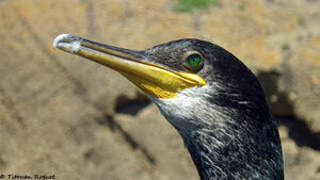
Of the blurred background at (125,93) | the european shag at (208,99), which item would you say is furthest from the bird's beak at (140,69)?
the blurred background at (125,93)

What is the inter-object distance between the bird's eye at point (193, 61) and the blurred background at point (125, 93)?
2339 mm

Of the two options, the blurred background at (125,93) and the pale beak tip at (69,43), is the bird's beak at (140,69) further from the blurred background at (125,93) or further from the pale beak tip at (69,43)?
the blurred background at (125,93)

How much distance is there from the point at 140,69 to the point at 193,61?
0.27 m

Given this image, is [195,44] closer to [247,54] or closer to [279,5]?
[247,54]

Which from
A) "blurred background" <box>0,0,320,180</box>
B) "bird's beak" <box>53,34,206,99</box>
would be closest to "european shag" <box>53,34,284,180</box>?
"bird's beak" <box>53,34,206,99</box>

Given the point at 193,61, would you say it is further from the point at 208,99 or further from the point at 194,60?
the point at 208,99

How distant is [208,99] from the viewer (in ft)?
8.32

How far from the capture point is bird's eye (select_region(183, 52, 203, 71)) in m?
2.60

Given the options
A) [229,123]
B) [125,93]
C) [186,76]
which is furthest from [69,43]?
[125,93]

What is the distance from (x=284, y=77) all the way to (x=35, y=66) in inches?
93.7

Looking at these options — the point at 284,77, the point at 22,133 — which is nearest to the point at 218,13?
the point at 284,77

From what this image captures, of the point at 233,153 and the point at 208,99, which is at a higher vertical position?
the point at 208,99

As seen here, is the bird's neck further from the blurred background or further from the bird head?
the blurred background

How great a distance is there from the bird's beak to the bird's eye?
4 cm
